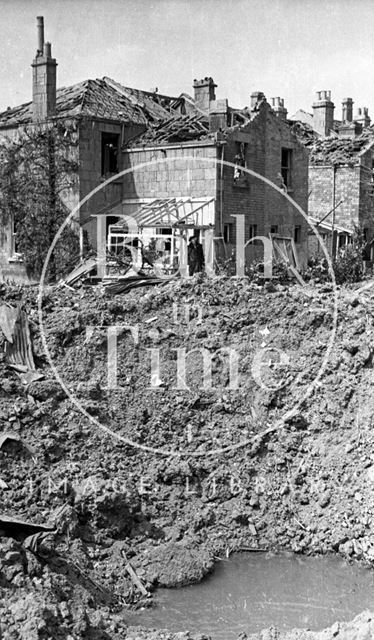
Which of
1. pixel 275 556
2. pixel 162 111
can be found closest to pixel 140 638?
pixel 275 556

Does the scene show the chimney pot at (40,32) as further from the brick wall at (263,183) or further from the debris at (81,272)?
the debris at (81,272)

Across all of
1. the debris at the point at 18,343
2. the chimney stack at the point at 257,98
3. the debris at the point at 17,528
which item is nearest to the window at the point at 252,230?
the chimney stack at the point at 257,98

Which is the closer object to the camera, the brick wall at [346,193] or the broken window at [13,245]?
the broken window at [13,245]

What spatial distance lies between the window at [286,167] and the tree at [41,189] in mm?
6367

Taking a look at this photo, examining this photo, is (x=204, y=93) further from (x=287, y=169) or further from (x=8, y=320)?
(x=8, y=320)

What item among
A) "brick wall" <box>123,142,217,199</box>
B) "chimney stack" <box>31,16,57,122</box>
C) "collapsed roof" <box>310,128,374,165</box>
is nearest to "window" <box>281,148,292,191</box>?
"brick wall" <box>123,142,217,199</box>

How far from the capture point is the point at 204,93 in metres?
30.3

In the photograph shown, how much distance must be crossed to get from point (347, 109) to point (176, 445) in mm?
32463

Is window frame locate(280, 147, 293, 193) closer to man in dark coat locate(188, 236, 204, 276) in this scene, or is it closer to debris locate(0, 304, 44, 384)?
man in dark coat locate(188, 236, 204, 276)

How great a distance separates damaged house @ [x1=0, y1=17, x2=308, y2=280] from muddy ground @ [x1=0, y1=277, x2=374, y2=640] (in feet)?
25.9

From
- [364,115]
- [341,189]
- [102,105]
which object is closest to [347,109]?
[364,115]

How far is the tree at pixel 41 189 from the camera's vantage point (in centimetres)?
2572

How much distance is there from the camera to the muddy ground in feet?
35.1

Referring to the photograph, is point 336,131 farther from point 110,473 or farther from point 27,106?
point 110,473
